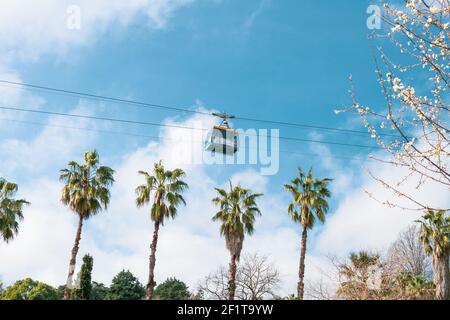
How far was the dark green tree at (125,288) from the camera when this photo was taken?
53250mm

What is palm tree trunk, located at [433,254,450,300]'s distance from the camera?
81.5 ft

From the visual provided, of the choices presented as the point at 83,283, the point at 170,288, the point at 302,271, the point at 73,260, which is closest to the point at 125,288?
the point at 170,288

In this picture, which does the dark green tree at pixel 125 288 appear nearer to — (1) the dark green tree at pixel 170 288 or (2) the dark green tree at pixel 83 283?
(1) the dark green tree at pixel 170 288

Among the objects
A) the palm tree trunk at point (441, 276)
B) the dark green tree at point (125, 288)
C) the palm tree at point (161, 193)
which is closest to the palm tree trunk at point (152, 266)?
the palm tree at point (161, 193)

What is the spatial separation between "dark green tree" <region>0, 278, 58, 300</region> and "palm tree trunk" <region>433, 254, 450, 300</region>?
3937 cm

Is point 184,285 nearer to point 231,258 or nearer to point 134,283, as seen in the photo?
point 134,283

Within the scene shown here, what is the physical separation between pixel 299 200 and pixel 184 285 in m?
37.4

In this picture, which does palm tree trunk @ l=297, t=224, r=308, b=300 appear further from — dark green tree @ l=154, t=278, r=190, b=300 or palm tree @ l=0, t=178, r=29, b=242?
dark green tree @ l=154, t=278, r=190, b=300

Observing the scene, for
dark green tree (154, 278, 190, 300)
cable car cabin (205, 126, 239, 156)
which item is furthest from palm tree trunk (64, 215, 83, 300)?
dark green tree (154, 278, 190, 300)

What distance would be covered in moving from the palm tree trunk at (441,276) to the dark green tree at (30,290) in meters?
39.4
